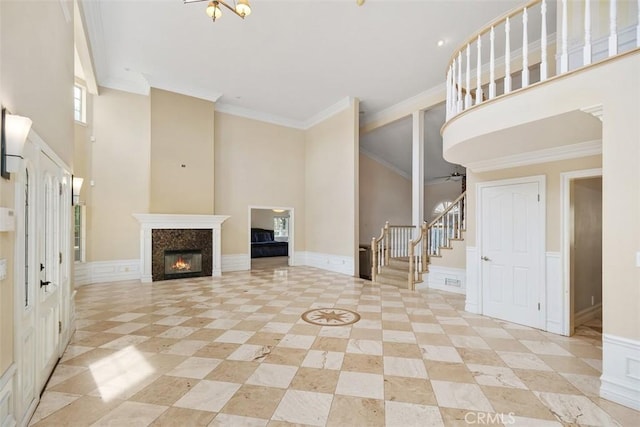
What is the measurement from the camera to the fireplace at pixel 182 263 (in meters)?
7.55

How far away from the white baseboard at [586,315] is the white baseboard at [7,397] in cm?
606

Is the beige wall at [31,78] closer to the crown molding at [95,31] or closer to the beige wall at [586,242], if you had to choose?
the crown molding at [95,31]

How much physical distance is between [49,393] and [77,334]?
1564mm

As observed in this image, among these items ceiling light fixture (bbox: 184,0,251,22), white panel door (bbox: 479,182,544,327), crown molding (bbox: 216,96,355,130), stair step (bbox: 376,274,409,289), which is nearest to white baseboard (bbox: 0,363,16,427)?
ceiling light fixture (bbox: 184,0,251,22)

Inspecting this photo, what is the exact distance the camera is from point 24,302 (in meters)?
2.25

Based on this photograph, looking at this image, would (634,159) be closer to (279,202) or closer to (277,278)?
(277,278)

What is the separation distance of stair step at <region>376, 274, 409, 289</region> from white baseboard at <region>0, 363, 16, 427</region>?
20.7ft

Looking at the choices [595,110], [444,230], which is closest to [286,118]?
[444,230]

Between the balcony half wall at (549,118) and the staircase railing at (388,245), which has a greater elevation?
the balcony half wall at (549,118)

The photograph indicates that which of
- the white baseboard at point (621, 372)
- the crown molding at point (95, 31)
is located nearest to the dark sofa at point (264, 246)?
the crown molding at point (95, 31)

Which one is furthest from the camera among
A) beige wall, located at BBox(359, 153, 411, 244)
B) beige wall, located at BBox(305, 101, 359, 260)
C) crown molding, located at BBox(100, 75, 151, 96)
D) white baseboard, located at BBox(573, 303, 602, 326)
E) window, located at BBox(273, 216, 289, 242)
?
window, located at BBox(273, 216, 289, 242)

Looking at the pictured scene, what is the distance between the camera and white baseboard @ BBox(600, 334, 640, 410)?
2.42 meters

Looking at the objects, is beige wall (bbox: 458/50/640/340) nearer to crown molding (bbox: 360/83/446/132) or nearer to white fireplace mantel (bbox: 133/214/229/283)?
crown molding (bbox: 360/83/446/132)

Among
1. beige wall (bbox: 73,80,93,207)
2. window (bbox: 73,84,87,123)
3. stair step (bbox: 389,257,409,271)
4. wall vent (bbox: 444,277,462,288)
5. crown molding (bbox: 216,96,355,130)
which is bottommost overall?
wall vent (bbox: 444,277,462,288)
